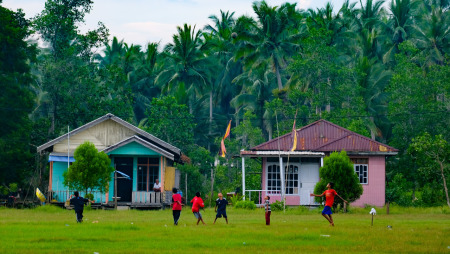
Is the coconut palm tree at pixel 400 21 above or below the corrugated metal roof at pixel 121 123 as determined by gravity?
above

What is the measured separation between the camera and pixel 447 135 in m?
48.9

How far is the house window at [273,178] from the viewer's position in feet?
140

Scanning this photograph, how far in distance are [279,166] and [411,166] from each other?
34.2 feet

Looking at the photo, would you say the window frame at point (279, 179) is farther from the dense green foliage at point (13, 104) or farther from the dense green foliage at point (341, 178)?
the dense green foliage at point (13, 104)

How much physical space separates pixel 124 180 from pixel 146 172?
1532 mm

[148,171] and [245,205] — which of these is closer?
[245,205]

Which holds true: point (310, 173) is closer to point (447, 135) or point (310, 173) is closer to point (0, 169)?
point (447, 135)

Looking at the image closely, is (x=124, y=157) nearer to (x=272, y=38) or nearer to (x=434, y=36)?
(x=272, y=38)

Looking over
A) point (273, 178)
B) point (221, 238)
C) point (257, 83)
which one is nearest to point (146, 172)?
point (273, 178)

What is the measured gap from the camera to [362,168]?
42469 mm

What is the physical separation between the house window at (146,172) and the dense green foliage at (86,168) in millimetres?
5696

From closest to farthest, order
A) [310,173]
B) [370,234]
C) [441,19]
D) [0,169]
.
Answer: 1. [370,234]
2. [310,173]
3. [0,169]
4. [441,19]

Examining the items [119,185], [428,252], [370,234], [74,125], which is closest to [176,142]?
[74,125]

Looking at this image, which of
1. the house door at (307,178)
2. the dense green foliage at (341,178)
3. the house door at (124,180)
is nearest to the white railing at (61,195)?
the house door at (124,180)
